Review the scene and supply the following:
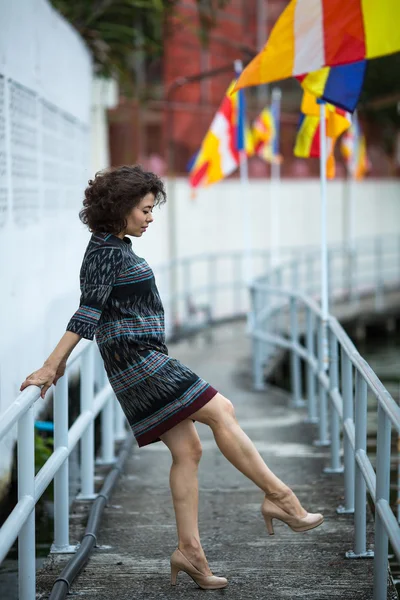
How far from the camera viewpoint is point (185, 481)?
4.41m

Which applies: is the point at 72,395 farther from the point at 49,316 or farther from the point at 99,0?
the point at 99,0

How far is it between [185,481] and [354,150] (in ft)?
51.7

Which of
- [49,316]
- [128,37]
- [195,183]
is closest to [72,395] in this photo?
[49,316]

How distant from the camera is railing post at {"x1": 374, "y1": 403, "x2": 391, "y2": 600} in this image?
13.2 ft

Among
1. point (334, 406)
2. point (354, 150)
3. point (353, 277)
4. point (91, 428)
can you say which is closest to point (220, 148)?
point (353, 277)

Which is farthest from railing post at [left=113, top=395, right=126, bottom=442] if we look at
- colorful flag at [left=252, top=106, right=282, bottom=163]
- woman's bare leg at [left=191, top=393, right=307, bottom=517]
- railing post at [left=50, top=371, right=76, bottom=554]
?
colorful flag at [left=252, top=106, right=282, bottom=163]

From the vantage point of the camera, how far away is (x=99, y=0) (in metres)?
12.8

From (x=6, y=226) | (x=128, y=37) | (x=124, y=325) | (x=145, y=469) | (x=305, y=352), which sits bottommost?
(x=145, y=469)

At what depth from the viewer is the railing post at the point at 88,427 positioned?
568 centimetres

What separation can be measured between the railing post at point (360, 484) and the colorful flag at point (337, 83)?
252cm

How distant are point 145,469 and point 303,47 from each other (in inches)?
111

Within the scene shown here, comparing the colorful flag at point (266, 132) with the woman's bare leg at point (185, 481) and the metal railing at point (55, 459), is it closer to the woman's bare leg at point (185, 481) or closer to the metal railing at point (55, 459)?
the metal railing at point (55, 459)

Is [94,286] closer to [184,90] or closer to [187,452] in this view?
[187,452]

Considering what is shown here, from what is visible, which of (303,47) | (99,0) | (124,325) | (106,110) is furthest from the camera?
(106,110)
